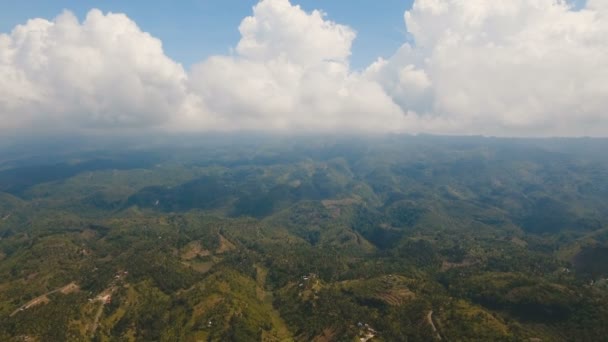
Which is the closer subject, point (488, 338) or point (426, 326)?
point (488, 338)

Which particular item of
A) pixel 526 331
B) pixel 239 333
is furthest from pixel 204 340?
pixel 526 331

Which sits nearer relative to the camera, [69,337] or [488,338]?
[488,338]

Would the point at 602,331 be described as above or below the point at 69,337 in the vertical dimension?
above

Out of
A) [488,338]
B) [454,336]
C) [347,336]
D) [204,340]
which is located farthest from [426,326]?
[204,340]

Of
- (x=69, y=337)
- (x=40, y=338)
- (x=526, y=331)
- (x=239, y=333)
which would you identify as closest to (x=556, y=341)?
(x=526, y=331)

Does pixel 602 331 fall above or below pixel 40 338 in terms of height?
above

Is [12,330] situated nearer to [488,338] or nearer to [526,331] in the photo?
[488,338]

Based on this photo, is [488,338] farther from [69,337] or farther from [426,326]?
[69,337]
